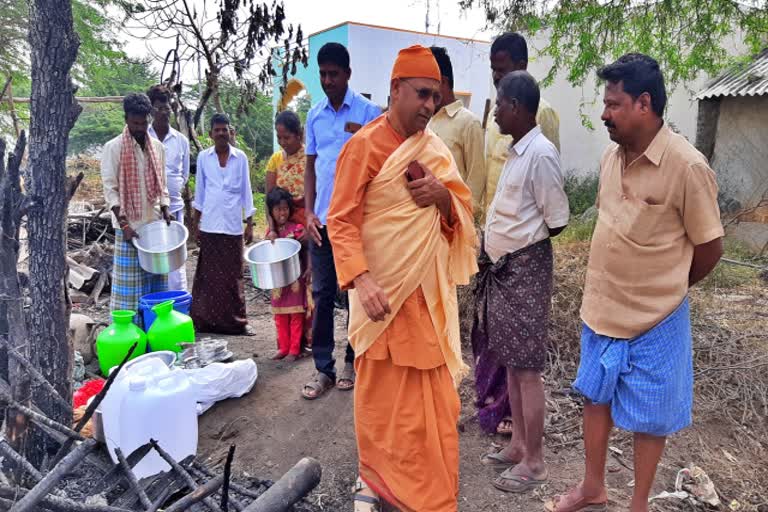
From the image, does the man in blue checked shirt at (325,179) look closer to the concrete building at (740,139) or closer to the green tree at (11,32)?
the concrete building at (740,139)

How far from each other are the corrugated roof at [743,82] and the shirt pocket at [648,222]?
9.73 meters

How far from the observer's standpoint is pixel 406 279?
2.36 m

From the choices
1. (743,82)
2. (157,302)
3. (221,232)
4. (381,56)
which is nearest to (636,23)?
(221,232)

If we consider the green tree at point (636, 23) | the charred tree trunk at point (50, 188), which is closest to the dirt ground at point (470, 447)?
the charred tree trunk at point (50, 188)

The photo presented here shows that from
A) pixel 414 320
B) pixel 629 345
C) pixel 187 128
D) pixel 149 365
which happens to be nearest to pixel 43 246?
pixel 149 365

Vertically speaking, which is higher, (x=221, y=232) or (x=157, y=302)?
(x=221, y=232)

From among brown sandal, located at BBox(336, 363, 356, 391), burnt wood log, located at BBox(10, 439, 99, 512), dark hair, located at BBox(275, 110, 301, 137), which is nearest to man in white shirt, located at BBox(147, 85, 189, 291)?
dark hair, located at BBox(275, 110, 301, 137)

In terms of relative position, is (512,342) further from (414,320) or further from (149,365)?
(149,365)

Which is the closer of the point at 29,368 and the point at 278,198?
the point at 29,368

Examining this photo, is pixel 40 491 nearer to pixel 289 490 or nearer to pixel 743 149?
pixel 289 490

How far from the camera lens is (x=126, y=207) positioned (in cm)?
455

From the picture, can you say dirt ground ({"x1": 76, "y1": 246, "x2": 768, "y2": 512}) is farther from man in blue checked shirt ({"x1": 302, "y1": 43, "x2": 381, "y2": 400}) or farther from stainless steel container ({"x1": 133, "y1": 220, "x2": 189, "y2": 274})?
stainless steel container ({"x1": 133, "y1": 220, "x2": 189, "y2": 274})

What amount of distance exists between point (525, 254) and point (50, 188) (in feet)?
7.19

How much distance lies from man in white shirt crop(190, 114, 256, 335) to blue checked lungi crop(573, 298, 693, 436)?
3.74m
